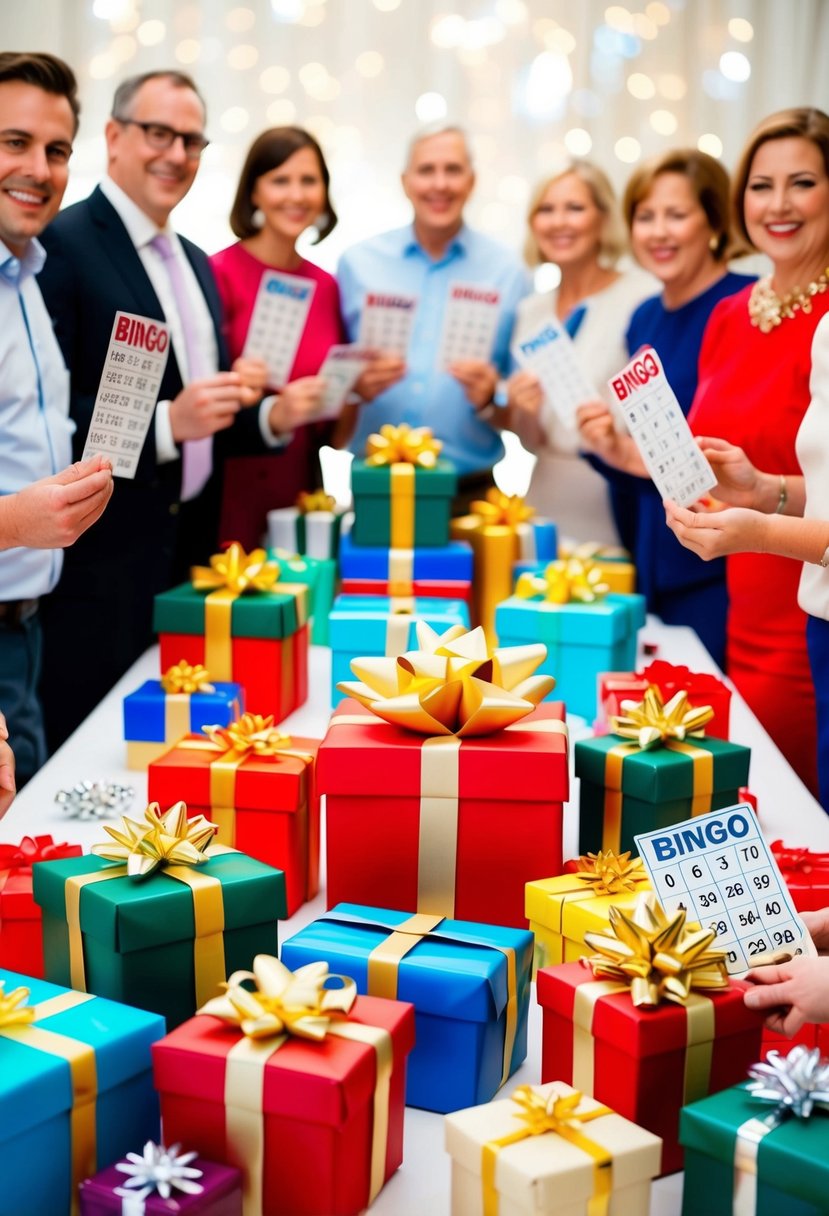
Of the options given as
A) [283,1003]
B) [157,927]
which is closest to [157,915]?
[157,927]

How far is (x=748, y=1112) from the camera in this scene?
887 mm

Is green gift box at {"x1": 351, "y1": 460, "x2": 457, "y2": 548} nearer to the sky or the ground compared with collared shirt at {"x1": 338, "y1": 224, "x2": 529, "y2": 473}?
nearer to the ground

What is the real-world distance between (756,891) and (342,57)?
4066mm

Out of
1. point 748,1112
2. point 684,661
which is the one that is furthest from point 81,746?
point 748,1112

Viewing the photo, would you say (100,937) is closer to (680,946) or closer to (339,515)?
(680,946)

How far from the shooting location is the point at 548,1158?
2.80 feet

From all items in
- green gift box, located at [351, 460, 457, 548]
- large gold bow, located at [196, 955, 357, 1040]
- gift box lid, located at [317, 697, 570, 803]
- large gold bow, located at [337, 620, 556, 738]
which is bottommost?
large gold bow, located at [196, 955, 357, 1040]

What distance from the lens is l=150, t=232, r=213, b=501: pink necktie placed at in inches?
108

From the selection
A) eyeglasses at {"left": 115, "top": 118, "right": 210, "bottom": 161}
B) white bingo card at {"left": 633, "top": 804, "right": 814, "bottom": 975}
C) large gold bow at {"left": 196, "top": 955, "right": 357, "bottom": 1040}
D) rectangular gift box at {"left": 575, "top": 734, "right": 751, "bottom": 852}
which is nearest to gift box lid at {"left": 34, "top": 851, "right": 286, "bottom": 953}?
large gold bow at {"left": 196, "top": 955, "right": 357, "bottom": 1040}

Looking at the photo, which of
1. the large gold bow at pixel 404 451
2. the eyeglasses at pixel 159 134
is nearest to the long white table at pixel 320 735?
the large gold bow at pixel 404 451

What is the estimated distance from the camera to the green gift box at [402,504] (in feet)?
8.06

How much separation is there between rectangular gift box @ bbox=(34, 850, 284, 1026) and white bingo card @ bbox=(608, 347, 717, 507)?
2.88 ft

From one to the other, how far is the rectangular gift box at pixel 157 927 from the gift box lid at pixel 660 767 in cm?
45

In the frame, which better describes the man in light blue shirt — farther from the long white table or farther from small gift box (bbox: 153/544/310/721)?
small gift box (bbox: 153/544/310/721)
